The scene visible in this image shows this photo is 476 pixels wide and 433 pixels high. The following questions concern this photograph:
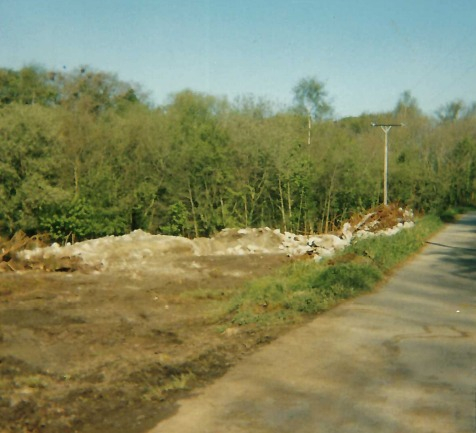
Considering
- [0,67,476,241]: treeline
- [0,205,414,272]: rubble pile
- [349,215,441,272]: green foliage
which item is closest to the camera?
[349,215,441,272]: green foliage

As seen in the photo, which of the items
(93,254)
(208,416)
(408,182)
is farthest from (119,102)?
(208,416)

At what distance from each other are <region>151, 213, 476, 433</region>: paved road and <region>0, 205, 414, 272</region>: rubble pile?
8136 millimetres

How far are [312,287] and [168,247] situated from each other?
608 inches

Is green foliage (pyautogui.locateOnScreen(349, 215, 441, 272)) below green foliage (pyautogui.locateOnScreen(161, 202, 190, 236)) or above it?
above

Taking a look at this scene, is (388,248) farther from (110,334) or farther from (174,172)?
(174,172)

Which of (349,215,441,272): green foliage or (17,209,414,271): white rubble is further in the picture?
(17,209,414,271): white rubble

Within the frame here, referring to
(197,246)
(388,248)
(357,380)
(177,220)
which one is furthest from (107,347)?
(177,220)

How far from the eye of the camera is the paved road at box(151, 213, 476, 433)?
540 cm

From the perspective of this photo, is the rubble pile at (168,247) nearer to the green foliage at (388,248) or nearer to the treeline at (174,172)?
the green foliage at (388,248)

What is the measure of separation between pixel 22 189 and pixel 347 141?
21.7 m

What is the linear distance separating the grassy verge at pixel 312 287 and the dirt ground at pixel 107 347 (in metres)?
0.59

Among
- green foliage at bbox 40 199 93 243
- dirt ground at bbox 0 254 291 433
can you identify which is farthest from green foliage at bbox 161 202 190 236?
dirt ground at bbox 0 254 291 433

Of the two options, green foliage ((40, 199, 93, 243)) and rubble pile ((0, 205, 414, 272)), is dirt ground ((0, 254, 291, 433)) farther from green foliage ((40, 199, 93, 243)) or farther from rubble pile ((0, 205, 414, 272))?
green foliage ((40, 199, 93, 243))

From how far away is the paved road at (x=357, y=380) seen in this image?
5402 mm
